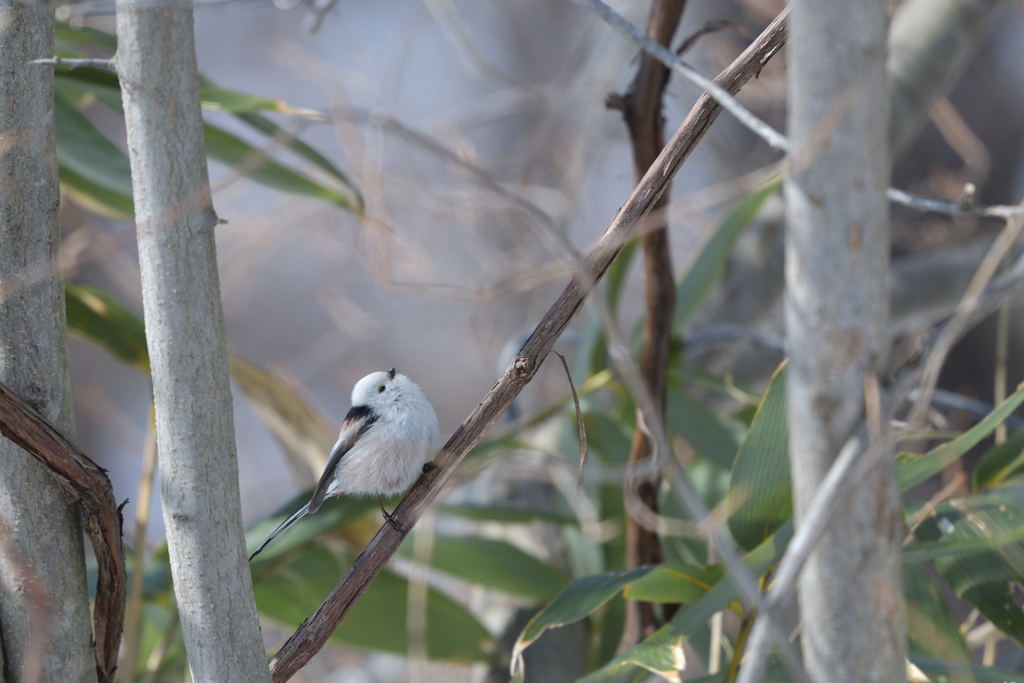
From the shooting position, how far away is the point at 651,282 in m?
1.06

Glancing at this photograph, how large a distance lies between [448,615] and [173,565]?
70 centimetres

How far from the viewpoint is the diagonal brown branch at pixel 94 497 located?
671 millimetres

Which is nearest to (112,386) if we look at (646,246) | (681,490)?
(646,246)

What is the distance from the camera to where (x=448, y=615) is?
4.31ft

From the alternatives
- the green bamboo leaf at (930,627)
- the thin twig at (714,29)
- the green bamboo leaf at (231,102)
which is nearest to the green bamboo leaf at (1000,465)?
the green bamboo leaf at (930,627)

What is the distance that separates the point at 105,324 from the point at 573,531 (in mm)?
698

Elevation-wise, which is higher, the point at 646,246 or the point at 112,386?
the point at 646,246

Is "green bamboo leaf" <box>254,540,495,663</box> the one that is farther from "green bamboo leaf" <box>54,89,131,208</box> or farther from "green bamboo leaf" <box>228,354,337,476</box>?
"green bamboo leaf" <box>54,89,131,208</box>

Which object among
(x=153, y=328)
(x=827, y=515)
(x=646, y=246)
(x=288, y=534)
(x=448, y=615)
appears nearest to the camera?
(x=827, y=515)

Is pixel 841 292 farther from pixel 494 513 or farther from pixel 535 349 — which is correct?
pixel 494 513

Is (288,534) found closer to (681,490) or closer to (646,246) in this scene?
(646,246)

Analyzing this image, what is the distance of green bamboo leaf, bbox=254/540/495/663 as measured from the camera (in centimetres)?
122

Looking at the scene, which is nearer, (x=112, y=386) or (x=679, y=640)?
(x=679, y=640)

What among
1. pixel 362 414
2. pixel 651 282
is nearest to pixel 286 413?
pixel 362 414
